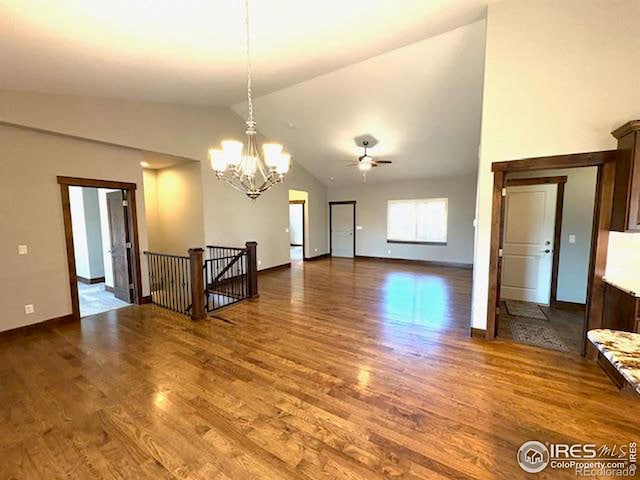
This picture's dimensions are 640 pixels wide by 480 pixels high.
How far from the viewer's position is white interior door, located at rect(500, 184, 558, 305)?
177 inches

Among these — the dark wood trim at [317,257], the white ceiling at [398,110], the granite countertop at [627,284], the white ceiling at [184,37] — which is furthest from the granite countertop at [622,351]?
the dark wood trim at [317,257]

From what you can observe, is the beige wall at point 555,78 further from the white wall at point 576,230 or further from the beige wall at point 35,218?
the beige wall at point 35,218

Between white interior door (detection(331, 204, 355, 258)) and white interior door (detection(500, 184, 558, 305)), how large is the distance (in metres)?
5.35

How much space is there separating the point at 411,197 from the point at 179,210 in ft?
21.2

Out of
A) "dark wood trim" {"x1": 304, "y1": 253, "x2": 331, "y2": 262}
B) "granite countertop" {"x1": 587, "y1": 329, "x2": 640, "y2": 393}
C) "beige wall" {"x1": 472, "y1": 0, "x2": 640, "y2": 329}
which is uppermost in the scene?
"beige wall" {"x1": 472, "y1": 0, "x2": 640, "y2": 329}

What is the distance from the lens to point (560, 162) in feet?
9.34

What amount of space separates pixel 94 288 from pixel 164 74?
16.3 ft

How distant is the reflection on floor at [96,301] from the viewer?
457cm

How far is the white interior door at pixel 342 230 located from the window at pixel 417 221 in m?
1.37

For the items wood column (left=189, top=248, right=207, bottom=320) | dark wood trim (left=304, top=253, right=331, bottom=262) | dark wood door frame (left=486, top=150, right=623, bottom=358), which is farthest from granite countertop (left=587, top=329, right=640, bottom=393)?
dark wood trim (left=304, top=253, right=331, bottom=262)

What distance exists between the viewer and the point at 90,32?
2.42m

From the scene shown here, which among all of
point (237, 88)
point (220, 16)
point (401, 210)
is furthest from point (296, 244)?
point (220, 16)

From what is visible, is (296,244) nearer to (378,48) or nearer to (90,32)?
(378,48)

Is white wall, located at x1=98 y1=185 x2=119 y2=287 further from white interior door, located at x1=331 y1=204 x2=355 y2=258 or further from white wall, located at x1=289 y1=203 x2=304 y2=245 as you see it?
white wall, located at x1=289 y1=203 x2=304 y2=245
